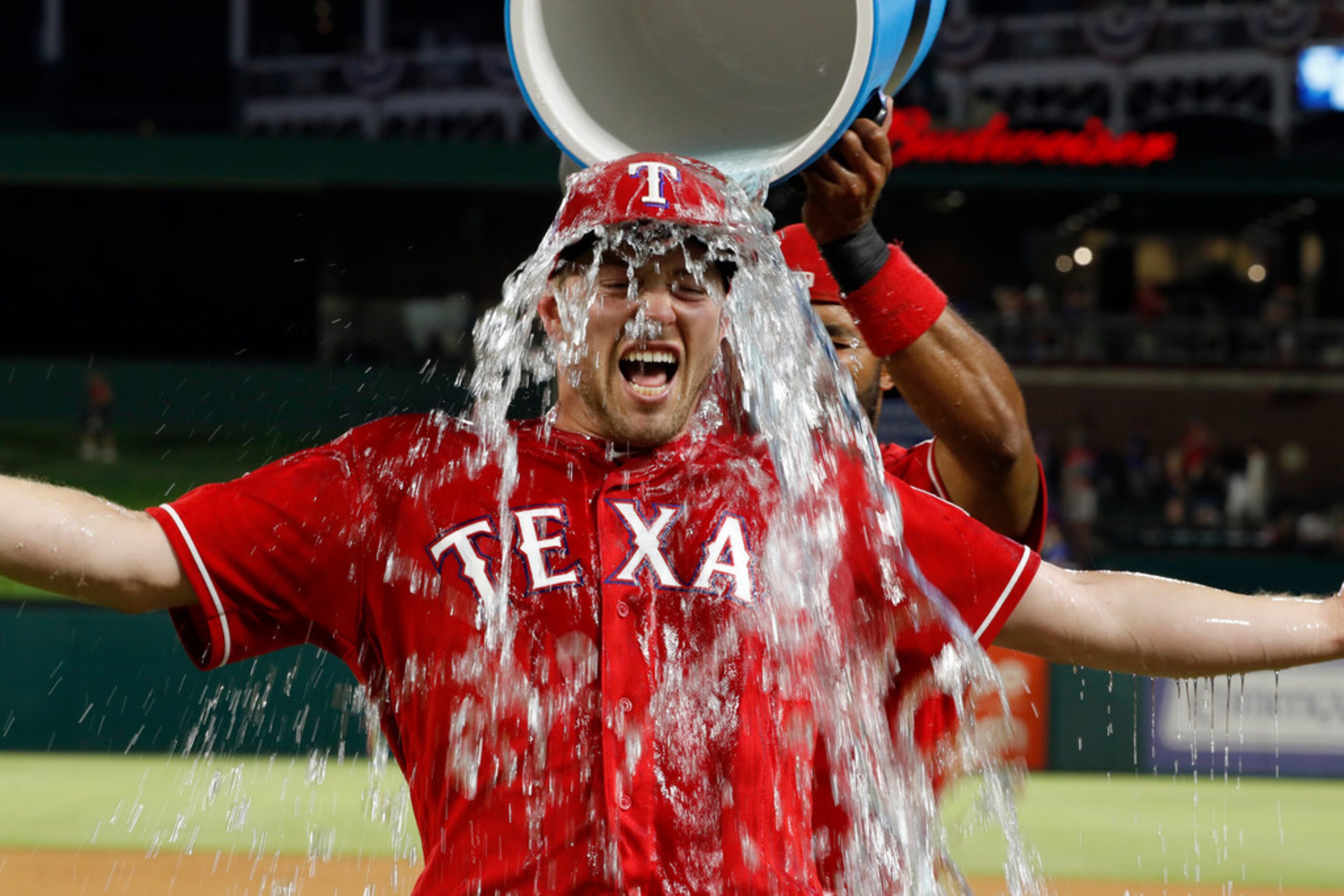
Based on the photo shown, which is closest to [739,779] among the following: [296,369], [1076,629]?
[1076,629]

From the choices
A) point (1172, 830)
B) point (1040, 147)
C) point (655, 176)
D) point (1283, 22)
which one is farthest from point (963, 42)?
point (655, 176)

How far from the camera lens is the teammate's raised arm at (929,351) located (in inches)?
109

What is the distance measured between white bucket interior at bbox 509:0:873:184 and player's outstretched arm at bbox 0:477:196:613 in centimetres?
99

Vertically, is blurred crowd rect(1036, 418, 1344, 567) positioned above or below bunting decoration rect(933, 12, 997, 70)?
below

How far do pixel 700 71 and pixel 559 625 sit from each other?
1159mm

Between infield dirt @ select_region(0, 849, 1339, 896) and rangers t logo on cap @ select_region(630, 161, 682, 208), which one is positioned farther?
infield dirt @ select_region(0, 849, 1339, 896)

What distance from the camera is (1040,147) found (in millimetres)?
24266

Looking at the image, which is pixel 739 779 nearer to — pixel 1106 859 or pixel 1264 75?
Result: pixel 1106 859

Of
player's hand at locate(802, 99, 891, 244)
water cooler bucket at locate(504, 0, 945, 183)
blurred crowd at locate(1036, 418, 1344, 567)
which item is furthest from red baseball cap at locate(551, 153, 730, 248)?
blurred crowd at locate(1036, 418, 1344, 567)

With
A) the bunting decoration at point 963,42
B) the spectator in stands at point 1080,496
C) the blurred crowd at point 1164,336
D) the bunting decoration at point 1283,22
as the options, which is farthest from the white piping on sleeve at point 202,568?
the bunting decoration at point 1283,22

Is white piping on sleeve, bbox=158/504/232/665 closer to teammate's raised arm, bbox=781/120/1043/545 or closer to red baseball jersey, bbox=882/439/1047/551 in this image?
teammate's raised arm, bbox=781/120/1043/545

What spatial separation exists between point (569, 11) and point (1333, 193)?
24.1 metres

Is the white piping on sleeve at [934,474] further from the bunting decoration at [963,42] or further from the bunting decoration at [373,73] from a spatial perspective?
the bunting decoration at [963,42]

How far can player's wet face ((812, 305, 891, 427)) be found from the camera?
11.1 feet
